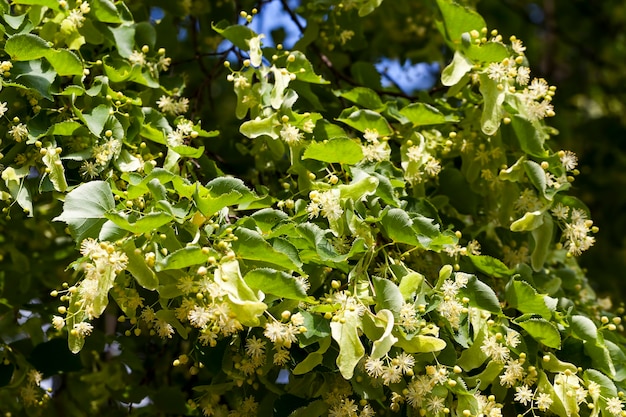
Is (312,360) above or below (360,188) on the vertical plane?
below

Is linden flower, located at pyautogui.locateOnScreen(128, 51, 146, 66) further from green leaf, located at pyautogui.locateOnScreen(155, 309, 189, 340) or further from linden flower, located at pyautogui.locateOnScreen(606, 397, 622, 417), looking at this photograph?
linden flower, located at pyautogui.locateOnScreen(606, 397, 622, 417)

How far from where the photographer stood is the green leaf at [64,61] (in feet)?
4.22

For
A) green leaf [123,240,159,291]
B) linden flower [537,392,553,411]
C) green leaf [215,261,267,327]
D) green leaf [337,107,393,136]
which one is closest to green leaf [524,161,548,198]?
green leaf [337,107,393,136]

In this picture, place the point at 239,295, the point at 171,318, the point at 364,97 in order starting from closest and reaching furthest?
the point at 239,295, the point at 171,318, the point at 364,97

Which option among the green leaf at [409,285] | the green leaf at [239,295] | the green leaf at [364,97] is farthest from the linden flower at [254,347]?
the green leaf at [364,97]

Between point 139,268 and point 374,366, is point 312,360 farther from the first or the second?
point 139,268

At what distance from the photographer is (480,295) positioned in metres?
1.25

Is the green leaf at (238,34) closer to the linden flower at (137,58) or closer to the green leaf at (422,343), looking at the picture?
the linden flower at (137,58)

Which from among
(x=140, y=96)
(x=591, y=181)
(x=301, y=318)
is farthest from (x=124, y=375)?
(x=591, y=181)

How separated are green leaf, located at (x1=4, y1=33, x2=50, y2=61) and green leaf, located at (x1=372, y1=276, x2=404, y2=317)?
0.65 m

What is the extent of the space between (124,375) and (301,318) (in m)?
0.72

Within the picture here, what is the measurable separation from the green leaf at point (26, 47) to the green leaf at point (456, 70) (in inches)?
27.2

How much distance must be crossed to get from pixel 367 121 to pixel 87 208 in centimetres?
53

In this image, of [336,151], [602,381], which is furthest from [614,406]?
[336,151]
